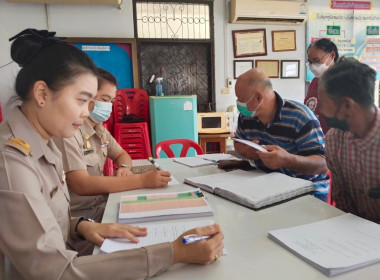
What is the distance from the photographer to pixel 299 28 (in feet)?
14.8

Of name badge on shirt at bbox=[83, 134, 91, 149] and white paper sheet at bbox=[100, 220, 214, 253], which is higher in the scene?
name badge on shirt at bbox=[83, 134, 91, 149]

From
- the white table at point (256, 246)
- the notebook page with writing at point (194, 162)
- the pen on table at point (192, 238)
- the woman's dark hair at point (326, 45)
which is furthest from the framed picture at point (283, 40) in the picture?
the pen on table at point (192, 238)

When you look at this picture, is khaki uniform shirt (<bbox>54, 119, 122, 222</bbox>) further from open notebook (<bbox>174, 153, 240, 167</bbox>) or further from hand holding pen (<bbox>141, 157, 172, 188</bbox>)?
open notebook (<bbox>174, 153, 240, 167</bbox>)

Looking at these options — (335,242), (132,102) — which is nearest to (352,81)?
(335,242)

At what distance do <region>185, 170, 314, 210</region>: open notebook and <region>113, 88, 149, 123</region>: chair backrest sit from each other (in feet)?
8.72

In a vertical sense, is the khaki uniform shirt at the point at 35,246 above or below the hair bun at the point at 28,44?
below

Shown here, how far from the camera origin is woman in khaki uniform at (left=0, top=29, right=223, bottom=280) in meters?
0.67

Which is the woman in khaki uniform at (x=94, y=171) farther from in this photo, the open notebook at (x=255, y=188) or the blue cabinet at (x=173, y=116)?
the blue cabinet at (x=173, y=116)

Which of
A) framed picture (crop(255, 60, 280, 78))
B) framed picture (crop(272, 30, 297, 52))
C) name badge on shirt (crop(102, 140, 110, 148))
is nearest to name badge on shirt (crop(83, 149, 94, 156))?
name badge on shirt (crop(102, 140, 110, 148))

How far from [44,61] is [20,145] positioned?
0.26 m

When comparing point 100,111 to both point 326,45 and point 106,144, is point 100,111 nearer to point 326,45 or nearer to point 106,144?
point 106,144

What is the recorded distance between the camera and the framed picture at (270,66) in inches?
176

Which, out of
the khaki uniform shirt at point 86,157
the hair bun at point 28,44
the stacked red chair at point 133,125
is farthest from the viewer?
the stacked red chair at point 133,125

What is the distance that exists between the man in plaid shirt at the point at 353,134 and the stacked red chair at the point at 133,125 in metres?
2.23
